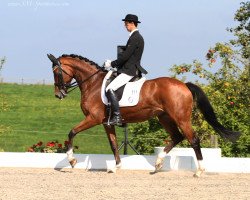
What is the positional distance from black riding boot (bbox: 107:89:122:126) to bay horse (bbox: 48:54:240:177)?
0.25 meters

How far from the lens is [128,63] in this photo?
11.6 m

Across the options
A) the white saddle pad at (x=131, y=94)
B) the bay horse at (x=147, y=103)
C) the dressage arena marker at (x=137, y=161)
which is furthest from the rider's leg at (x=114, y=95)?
the dressage arena marker at (x=137, y=161)

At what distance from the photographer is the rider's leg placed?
11.6 meters

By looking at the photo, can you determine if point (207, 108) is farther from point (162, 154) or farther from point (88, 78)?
point (88, 78)

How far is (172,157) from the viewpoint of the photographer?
40.6 feet

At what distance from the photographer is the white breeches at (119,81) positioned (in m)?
11.6

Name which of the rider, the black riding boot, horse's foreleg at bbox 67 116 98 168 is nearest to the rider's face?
the rider

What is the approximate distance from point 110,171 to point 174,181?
5.61 ft

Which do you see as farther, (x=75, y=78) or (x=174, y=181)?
(x=75, y=78)

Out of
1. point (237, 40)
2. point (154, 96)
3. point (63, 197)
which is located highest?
point (237, 40)

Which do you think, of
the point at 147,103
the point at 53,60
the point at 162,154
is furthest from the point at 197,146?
the point at 53,60

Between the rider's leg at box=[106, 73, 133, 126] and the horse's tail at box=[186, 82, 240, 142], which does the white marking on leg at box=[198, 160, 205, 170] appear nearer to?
the horse's tail at box=[186, 82, 240, 142]

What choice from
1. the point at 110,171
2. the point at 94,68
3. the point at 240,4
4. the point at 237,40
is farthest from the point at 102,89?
the point at 240,4

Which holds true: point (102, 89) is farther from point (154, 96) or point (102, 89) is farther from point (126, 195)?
point (126, 195)
